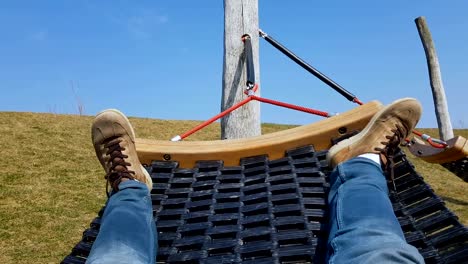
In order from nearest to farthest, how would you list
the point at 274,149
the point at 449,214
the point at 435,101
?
the point at 449,214, the point at 274,149, the point at 435,101

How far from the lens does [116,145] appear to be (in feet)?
5.53

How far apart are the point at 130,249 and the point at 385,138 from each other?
0.86 metres

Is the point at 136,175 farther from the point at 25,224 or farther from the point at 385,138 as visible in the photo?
the point at 25,224

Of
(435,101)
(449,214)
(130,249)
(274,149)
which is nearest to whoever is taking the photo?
(130,249)

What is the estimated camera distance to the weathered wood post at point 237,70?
106 inches

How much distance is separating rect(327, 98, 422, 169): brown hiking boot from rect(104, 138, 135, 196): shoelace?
66 cm

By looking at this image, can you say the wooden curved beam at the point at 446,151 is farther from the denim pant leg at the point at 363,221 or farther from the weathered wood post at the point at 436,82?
the weathered wood post at the point at 436,82

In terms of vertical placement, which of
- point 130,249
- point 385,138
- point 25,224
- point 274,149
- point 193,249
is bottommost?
→ point 130,249

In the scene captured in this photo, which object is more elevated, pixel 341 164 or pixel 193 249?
pixel 341 164

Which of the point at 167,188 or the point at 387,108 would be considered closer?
the point at 387,108

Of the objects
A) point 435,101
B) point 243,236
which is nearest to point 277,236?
point 243,236

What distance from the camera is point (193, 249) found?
5.13 ft

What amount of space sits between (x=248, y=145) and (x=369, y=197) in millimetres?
780

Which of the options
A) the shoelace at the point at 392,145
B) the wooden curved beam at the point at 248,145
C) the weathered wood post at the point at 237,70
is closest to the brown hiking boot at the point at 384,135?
the shoelace at the point at 392,145
